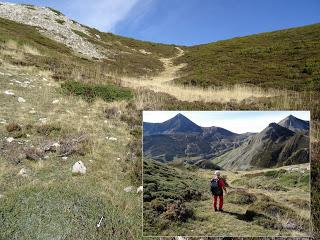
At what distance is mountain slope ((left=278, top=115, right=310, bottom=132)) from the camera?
12.4 metres

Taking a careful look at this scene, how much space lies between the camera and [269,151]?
493 inches

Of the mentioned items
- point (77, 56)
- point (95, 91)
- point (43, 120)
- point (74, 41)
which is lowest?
point (43, 120)

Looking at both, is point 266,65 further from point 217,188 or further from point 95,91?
point 217,188

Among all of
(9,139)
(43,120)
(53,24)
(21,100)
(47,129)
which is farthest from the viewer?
(53,24)

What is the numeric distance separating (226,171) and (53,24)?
4730 cm

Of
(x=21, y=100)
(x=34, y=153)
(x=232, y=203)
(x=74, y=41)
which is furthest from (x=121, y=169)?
(x=74, y=41)

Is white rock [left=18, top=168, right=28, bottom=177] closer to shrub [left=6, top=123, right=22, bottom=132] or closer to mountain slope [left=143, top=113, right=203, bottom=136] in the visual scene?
shrub [left=6, top=123, right=22, bottom=132]

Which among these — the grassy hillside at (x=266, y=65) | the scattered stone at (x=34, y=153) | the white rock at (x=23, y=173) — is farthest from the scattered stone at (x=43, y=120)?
the grassy hillside at (x=266, y=65)

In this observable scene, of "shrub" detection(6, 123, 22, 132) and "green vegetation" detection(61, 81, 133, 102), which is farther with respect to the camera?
"green vegetation" detection(61, 81, 133, 102)

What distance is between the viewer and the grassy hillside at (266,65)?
32.0 m

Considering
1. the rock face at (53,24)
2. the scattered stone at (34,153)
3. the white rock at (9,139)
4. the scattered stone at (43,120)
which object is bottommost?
the scattered stone at (34,153)

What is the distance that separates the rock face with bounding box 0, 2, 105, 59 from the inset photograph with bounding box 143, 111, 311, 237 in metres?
35.3

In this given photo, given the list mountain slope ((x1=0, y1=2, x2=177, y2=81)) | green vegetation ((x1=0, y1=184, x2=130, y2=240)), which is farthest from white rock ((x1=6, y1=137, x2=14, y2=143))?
mountain slope ((x1=0, y1=2, x2=177, y2=81))

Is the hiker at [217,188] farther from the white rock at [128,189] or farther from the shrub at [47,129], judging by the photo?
the shrub at [47,129]
